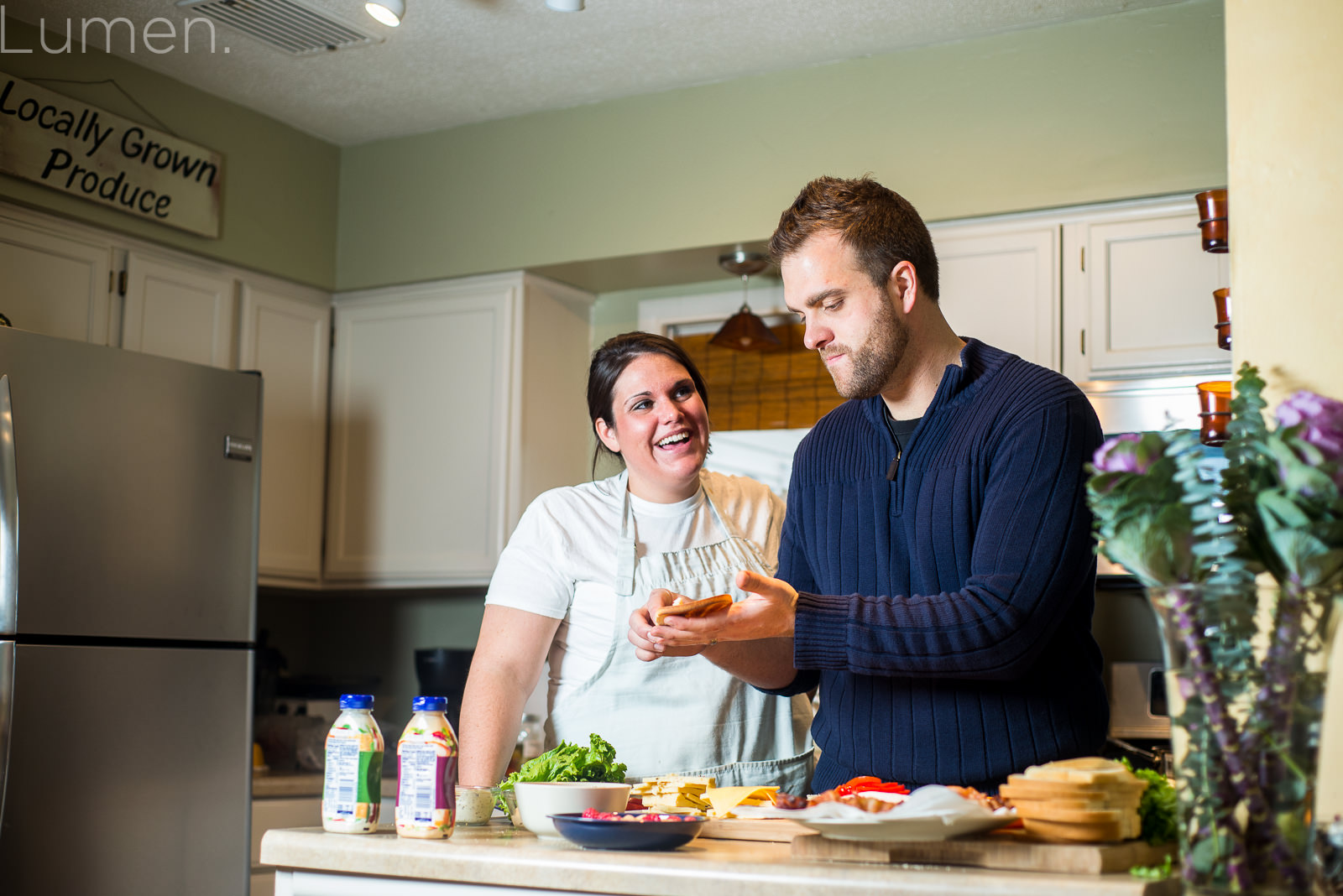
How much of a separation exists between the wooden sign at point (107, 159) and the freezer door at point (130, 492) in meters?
0.67

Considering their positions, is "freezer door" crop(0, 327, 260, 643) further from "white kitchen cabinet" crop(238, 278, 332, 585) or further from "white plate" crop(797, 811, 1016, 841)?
"white plate" crop(797, 811, 1016, 841)

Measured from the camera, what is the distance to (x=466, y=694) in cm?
214

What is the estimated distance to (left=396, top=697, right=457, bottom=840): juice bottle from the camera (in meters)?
1.40

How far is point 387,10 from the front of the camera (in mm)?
3033

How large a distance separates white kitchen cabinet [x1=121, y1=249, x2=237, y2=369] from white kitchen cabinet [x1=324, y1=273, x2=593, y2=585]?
0.44 metres

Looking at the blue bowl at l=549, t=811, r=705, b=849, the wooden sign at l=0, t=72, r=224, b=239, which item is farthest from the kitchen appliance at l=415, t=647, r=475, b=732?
the blue bowl at l=549, t=811, r=705, b=849

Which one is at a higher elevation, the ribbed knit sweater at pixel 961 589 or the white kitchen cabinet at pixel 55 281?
the white kitchen cabinet at pixel 55 281

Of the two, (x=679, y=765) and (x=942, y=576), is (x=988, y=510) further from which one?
(x=679, y=765)

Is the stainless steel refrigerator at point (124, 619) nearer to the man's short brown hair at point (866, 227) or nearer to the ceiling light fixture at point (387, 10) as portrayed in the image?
the ceiling light fixture at point (387, 10)

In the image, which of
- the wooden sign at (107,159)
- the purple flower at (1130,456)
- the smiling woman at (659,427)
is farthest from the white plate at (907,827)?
the wooden sign at (107,159)

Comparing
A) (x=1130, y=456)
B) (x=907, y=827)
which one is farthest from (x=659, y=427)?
(x=1130, y=456)

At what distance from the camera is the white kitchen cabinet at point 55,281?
322 cm

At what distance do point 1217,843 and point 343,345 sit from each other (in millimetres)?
3414

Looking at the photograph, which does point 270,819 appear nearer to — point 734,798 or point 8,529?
point 8,529
